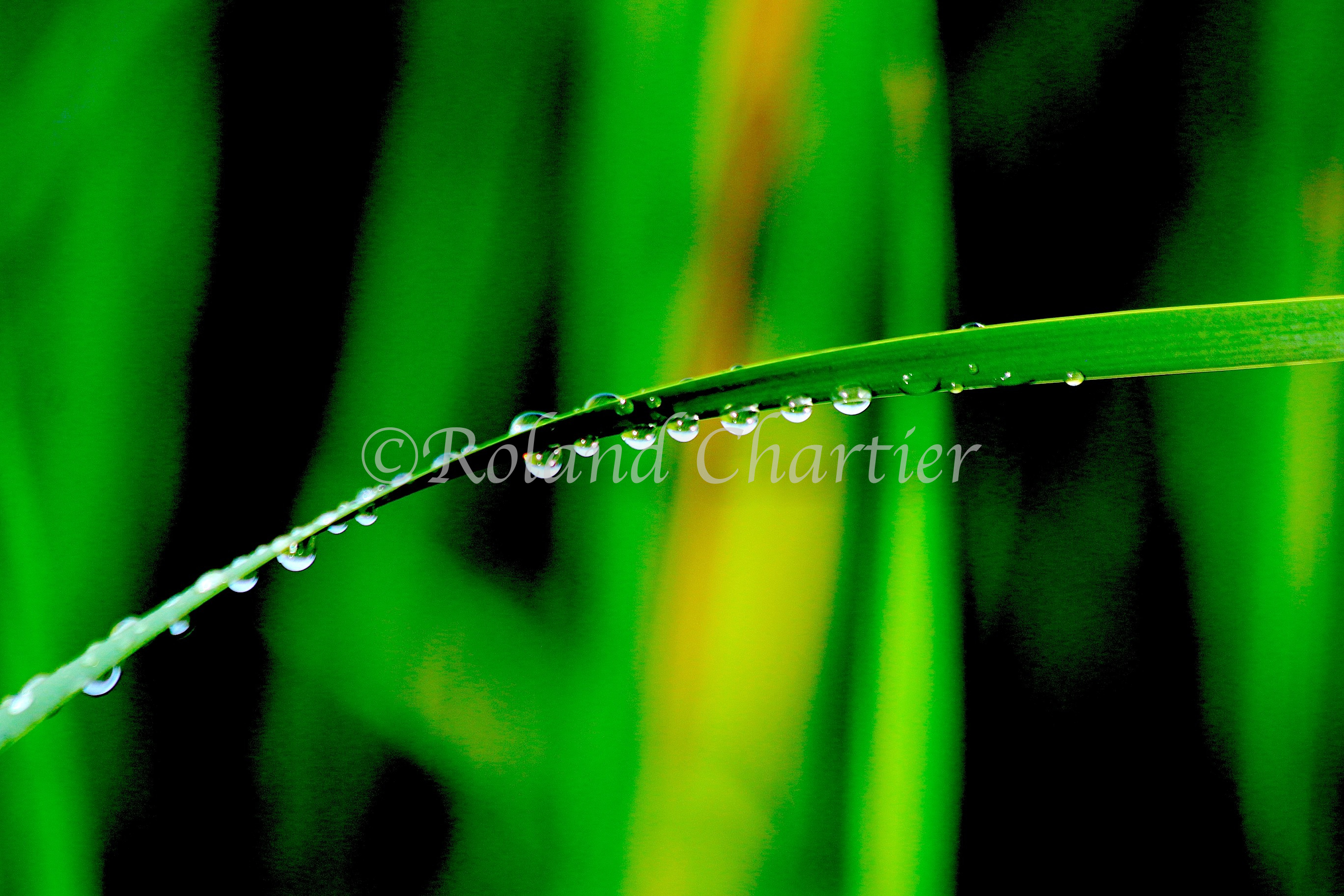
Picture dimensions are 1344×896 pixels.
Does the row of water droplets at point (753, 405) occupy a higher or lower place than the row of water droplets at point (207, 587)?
higher

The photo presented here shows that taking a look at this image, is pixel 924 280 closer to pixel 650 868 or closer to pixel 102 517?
pixel 650 868

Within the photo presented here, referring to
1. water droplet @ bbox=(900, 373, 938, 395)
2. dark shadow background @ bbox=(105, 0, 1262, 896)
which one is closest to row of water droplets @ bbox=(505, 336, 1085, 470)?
water droplet @ bbox=(900, 373, 938, 395)

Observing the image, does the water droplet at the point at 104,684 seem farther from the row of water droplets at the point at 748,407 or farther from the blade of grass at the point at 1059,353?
the row of water droplets at the point at 748,407

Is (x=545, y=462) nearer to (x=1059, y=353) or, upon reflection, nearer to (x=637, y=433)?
(x=637, y=433)

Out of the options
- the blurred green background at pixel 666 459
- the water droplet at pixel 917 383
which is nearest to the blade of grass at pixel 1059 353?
the water droplet at pixel 917 383

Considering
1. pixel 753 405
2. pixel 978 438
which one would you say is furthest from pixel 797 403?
pixel 978 438

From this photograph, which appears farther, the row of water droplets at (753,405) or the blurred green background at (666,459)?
the blurred green background at (666,459)

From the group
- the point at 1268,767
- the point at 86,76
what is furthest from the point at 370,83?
the point at 1268,767
